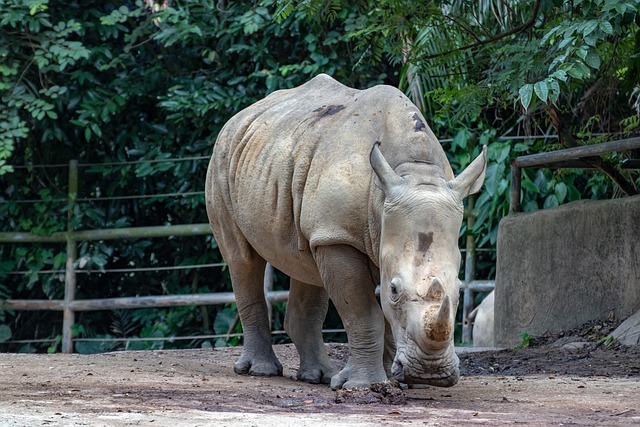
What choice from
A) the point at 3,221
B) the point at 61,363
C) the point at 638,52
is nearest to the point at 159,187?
the point at 3,221

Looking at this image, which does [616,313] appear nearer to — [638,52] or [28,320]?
[638,52]

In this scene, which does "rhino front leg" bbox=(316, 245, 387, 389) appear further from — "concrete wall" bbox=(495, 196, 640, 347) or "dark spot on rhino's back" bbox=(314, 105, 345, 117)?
"concrete wall" bbox=(495, 196, 640, 347)

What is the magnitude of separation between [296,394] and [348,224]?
89 cm

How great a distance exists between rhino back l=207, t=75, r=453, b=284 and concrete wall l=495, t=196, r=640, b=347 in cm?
231

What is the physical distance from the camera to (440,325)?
509 cm

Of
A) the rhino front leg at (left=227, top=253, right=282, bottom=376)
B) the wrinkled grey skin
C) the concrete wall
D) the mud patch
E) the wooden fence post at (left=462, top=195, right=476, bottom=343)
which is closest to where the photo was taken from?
the mud patch

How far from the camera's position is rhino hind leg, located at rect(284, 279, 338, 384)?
22.9 ft

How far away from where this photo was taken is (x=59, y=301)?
39.1ft

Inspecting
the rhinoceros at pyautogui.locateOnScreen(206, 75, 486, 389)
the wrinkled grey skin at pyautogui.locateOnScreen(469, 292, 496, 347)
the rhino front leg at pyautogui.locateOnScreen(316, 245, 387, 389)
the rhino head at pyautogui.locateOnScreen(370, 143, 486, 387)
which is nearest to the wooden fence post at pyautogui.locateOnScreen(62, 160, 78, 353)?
the wrinkled grey skin at pyautogui.locateOnScreen(469, 292, 496, 347)

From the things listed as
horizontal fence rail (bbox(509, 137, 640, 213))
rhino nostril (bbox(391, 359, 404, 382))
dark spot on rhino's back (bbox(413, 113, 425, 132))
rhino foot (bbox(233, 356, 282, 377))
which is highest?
horizontal fence rail (bbox(509, 137, 640, 213))

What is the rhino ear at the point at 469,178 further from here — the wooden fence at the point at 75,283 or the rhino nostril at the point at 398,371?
the wooden fence at the point at 75,283

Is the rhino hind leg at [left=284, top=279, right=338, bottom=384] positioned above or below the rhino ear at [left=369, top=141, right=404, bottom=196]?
below

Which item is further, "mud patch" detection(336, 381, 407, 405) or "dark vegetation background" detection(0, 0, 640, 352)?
"dark vegetation background" detection(0, 0, 640, 352)

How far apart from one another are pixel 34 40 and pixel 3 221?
216cm
